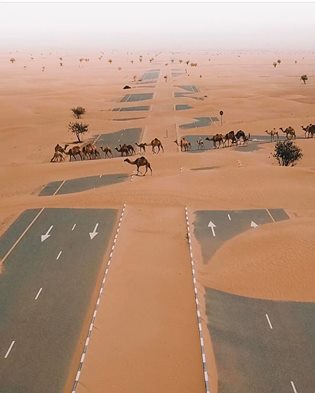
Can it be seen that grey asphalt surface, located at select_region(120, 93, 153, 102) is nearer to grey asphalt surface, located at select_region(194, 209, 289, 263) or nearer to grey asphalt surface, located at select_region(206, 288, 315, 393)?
grey asphalt surface, located at select_region(194, 209, 289, 263)

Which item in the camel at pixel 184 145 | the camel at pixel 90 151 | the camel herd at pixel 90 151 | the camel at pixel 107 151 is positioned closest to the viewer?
the camel herd at pixel 90 151

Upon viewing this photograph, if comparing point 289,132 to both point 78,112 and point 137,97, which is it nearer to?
point 78,112

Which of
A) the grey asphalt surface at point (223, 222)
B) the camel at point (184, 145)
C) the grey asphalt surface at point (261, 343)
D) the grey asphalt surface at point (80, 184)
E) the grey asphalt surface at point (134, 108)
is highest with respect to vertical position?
the grey asphalt surface at point (261, 343)

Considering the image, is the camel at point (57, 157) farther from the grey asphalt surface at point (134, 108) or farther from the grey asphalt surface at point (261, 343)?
the grey asphalt surface at point (134, 108)

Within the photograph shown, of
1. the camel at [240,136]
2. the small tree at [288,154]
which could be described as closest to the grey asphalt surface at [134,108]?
the camel at [240,136]

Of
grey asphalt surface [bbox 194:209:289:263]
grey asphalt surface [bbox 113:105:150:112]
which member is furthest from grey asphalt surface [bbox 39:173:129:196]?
grey asphalt surface [bbox 113:105:150:112]

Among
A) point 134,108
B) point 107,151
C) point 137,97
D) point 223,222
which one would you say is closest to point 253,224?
point 223,222

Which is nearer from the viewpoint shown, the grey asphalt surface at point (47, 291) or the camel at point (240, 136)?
the grey asphalt surface at point (47, 291)
